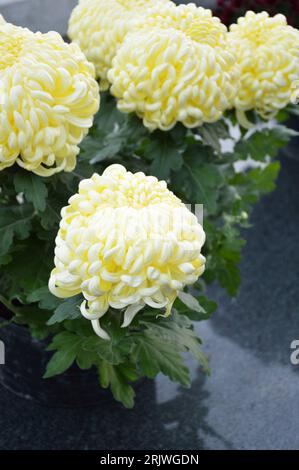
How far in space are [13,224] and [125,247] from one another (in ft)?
0.99

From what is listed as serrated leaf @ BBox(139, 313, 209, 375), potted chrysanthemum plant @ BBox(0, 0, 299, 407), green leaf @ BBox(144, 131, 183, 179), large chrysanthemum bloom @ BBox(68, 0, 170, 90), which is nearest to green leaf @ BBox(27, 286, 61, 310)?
potted chrysanthemum plant @ BBox(0, 0, 299, 407)

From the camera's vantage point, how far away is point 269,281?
136 cm

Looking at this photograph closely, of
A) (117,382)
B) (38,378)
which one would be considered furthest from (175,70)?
A: (38,378)

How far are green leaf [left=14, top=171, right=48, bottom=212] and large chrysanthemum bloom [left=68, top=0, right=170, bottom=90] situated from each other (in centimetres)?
24

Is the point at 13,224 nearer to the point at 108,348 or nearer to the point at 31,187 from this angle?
the point at 31,187

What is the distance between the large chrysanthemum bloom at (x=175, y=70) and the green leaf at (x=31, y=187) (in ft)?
0.50

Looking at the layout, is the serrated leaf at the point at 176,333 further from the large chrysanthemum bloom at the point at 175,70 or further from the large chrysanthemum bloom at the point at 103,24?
the large chrysanthemum bloom at the point at 103,24

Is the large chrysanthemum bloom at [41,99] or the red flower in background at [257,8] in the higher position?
the large chrysanthemum bloom at [41,99]

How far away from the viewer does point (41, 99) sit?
74cm

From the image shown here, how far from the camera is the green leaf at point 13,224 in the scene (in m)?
0.86

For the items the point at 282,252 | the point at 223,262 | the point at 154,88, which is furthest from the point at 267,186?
the point at 154,88

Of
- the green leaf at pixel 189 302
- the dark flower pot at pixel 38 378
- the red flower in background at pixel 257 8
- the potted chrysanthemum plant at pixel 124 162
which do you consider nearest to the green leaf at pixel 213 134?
the potted chrysanthemum plant at pixel 124 162

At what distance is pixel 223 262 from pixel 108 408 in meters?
0.28

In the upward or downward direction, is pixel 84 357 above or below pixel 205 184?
below
